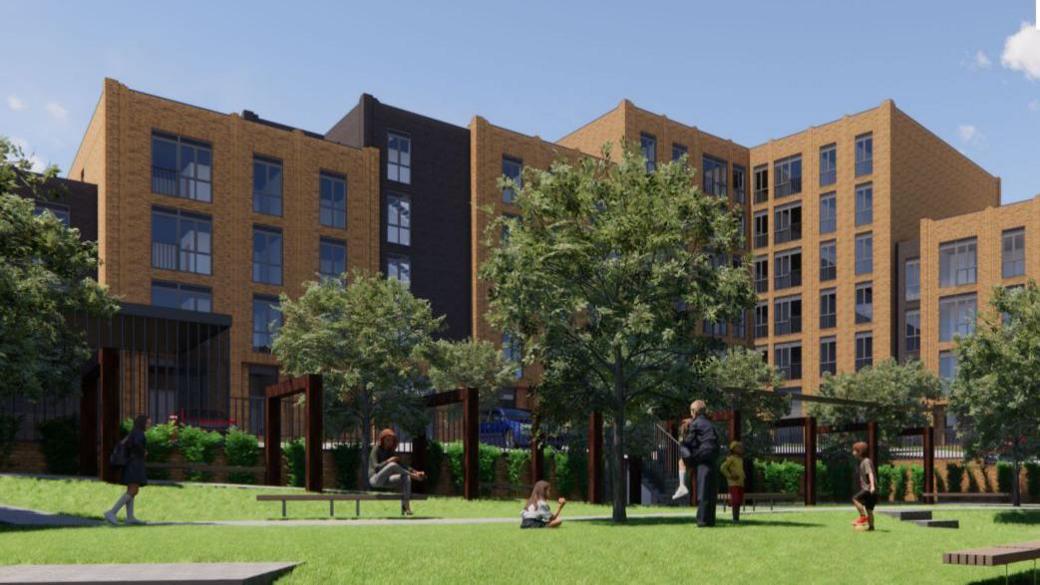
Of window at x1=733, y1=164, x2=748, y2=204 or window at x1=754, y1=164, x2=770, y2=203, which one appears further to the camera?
window at x1=733, y1=164, x2=748, y2=204

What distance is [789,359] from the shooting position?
6919 centimetres

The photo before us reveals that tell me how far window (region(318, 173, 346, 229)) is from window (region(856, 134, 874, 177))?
32.9 metres

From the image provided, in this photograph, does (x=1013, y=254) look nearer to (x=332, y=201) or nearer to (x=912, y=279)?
(x=912, y=279)

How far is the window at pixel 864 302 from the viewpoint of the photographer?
6456 cm

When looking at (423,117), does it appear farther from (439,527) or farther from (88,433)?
(439,527)

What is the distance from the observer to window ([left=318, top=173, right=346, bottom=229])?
2026 inches

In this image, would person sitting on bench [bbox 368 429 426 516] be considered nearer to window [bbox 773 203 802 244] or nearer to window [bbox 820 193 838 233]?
window [bbox 820 193 838 233]

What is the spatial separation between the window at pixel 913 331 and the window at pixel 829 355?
15.4 ft

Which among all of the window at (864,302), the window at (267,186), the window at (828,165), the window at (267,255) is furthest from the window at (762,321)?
the window at (267,186)

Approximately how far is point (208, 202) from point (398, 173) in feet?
35.0

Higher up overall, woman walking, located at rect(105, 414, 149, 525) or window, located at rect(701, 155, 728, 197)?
window, located at rect(701, 155, 728, 197)

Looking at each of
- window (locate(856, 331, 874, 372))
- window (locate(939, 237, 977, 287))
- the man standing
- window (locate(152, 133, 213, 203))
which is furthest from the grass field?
window (locate(856, 331, 874, 372))

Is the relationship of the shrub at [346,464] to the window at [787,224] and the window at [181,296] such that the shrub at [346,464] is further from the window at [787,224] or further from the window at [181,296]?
the window at [787,224]

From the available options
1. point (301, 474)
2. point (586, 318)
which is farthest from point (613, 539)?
point (301, 474)
